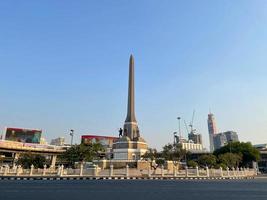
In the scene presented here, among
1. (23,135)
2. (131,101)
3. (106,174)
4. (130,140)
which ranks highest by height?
(131,101)

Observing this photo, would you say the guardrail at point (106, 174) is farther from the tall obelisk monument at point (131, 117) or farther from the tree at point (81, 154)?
the tall obelisk monument at point (131, 117)

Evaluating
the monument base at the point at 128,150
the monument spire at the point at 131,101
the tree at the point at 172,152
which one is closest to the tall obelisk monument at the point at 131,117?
the monument spire at the point at 131,101

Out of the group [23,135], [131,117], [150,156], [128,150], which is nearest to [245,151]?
[150,156]

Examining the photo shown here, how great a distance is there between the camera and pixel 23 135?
115 m

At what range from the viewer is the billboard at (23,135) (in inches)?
4471

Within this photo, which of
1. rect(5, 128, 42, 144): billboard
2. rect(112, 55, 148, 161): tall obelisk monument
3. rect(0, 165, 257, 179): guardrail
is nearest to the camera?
rect(0, 165, 257, 179): guardrail

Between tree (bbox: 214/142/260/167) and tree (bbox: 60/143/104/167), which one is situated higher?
tree (bbox: 214/142/260/167)

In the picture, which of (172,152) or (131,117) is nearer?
(131,117)

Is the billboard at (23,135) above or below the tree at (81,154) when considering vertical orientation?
above

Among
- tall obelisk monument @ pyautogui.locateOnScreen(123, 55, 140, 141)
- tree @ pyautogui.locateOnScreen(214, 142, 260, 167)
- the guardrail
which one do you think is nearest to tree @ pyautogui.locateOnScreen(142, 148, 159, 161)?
tall obelisk monument @ pyautogui.locateOnScreen(123, 55, 140, 141)

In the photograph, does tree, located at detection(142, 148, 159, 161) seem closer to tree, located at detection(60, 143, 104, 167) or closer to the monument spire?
the monument spire

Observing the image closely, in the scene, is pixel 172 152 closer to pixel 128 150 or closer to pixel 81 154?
pixel 128 150

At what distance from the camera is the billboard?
11356 cm

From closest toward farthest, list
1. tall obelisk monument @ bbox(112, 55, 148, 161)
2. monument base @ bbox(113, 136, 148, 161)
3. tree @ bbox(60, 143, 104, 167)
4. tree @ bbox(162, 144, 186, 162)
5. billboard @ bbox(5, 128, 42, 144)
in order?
tree @ bbox(60, 143, 104, 167) < monument base @ bbox(113, 136, 148, 161) < tall obelisk monument @ bbox(112, 55, 148, 161) < tree @ bbox(162, 144, 186, 162) < billboard @ bbox(5, 128, 42, 144)
